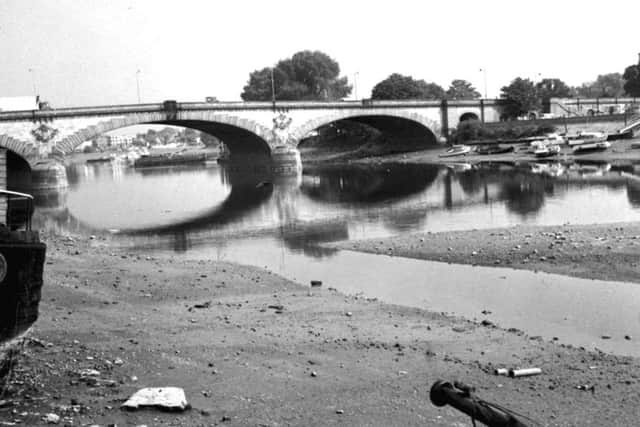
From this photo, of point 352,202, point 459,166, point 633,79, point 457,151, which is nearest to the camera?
point 352,202

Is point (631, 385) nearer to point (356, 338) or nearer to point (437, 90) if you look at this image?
point (356, 338)

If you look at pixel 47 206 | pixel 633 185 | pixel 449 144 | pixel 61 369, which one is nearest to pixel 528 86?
pixel 449 144

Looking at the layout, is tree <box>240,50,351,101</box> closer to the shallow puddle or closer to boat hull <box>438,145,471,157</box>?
boat hull <box>438,145,471,157</box>

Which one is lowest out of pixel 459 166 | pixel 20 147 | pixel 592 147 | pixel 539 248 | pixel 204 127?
pixel 539 248

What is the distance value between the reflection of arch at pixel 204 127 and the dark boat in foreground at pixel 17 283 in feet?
205

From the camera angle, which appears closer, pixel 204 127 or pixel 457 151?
pixel 204 127

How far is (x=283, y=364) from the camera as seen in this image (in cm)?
1168

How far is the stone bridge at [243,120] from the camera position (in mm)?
68312

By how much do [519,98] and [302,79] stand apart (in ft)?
172

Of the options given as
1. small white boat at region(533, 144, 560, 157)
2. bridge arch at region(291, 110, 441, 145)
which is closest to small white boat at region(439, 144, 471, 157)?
bridge arch at region(291, 110, 441, 145)

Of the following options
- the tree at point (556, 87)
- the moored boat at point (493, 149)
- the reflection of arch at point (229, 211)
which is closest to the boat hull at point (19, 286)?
the reflection of arch at point (229, 211)

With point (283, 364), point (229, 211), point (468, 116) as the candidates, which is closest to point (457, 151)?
point (468, 116)

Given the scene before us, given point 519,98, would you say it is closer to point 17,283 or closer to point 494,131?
point 494,131

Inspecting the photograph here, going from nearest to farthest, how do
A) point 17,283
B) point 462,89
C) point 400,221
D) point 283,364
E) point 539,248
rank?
point 17,283 → point 283,364 → point 539,248 → point 400,221 → point 462,89
